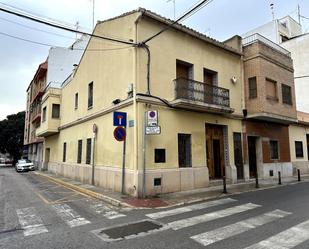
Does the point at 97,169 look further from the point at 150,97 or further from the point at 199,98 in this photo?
the point at 199,98

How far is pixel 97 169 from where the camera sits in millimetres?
13148

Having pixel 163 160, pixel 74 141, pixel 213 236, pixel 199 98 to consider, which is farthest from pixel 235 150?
pixel 74 141

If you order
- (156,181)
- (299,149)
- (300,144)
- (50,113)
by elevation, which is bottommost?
(156,181)

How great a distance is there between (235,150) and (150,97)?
6.64 meters

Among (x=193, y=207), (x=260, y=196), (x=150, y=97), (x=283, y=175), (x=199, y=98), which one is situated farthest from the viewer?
(x=283, y=175)

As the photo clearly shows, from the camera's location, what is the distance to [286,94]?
16.7 meters

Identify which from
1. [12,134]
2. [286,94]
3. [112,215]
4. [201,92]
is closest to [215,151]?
[201,92]

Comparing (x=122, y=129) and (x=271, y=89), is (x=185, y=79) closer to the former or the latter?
(x=122, y=129)

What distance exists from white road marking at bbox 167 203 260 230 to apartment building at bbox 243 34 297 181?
7.07 meters

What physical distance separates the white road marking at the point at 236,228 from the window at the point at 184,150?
15.6 feet

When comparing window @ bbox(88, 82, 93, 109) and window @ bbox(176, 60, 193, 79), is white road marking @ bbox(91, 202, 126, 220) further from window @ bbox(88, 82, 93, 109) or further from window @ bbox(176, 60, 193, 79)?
window @ bbox(88, 82, 93, 109)

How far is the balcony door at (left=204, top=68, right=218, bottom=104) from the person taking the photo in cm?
1250

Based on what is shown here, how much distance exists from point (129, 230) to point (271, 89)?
44.1ft

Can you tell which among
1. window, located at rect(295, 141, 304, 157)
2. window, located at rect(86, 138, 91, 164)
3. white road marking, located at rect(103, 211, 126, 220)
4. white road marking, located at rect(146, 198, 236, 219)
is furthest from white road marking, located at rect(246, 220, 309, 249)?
window, located at rect(295, 141, 304, 157)
